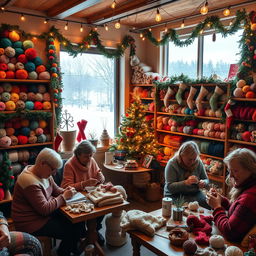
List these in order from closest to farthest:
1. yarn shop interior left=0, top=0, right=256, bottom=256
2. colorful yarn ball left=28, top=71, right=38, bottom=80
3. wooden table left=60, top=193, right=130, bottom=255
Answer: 1. yarn shop interior left=0, top=0, right=256, bottom=256
2. wooden table left=60, top=193, right=130, bottom=255
3. colorful yarn ball left=28, top=71, right=38, bottom=80

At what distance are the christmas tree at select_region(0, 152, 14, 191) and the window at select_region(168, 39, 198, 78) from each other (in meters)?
2.82

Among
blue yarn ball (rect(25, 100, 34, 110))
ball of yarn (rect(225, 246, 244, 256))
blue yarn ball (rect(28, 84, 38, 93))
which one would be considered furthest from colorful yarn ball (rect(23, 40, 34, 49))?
ball of yarn (rect(225, 246, 244, 256))

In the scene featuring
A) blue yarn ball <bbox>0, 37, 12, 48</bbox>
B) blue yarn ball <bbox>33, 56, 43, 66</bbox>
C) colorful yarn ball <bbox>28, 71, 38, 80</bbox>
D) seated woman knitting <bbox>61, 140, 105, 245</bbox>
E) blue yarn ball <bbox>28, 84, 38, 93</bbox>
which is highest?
blue yarn ball <bbox>0, 37, 12, 48</bbox>

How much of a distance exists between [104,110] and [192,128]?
162 cm

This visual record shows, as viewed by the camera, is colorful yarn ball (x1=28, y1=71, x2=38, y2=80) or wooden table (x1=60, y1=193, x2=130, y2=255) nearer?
wooden table (x1=60, y1=193, x2=130, y2=255)

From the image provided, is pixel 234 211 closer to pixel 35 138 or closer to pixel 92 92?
pixel 35 138

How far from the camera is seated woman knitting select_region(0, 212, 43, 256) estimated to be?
1811 mm

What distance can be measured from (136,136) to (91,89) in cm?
116

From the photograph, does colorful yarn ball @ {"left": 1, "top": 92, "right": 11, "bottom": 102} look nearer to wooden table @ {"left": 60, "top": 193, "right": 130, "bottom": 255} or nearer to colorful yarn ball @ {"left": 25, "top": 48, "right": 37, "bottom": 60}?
colorful yarn ball @ {"left": 25, "top": 48, "right": 37, "bottom": 60}

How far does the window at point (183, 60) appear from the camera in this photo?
14.0 feet

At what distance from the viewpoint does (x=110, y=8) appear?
374 cm

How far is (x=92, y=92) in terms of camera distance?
466cm

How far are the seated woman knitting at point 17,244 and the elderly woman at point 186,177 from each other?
4.46 ft

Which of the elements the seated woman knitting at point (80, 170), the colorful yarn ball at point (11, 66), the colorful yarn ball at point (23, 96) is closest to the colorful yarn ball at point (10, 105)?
the colorful yarn ball at point (23, 96)
